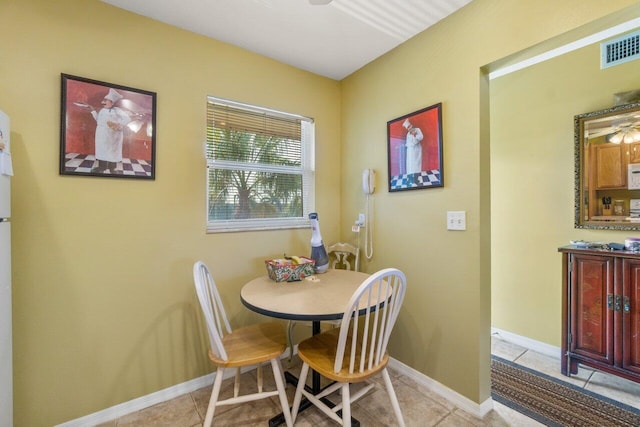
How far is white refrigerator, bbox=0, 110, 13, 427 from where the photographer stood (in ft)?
3.89

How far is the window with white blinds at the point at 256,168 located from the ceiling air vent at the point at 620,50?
7.49 ft

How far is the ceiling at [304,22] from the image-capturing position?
1.67 metres

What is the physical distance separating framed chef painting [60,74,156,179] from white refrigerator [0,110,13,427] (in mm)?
319

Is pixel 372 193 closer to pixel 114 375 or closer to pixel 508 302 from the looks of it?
pixel 508 302

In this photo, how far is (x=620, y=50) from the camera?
6.53 feet

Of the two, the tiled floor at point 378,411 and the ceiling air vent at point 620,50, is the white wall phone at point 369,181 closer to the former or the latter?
the tiled floor at point 378,411

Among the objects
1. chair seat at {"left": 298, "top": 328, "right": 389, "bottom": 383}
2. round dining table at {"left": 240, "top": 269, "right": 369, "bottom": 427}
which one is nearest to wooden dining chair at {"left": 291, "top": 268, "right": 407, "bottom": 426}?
chair seat at {"left": 298, "top": 328, "right": 389, "bottom": 383}

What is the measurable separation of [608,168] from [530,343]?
1.58 meters

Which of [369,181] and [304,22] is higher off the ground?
[304,22]

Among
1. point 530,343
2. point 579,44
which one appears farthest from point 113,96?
point 530,343

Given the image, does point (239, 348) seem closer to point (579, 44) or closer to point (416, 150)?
point (416, 150)

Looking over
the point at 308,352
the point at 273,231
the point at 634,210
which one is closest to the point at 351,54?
the point at 273,231

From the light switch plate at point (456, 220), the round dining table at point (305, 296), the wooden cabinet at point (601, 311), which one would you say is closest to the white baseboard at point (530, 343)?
the wooden cabinet at point (601, 311)

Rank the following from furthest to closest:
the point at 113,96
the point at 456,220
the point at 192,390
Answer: the point at 192,390, the point at 456,220, the point at 113,96
